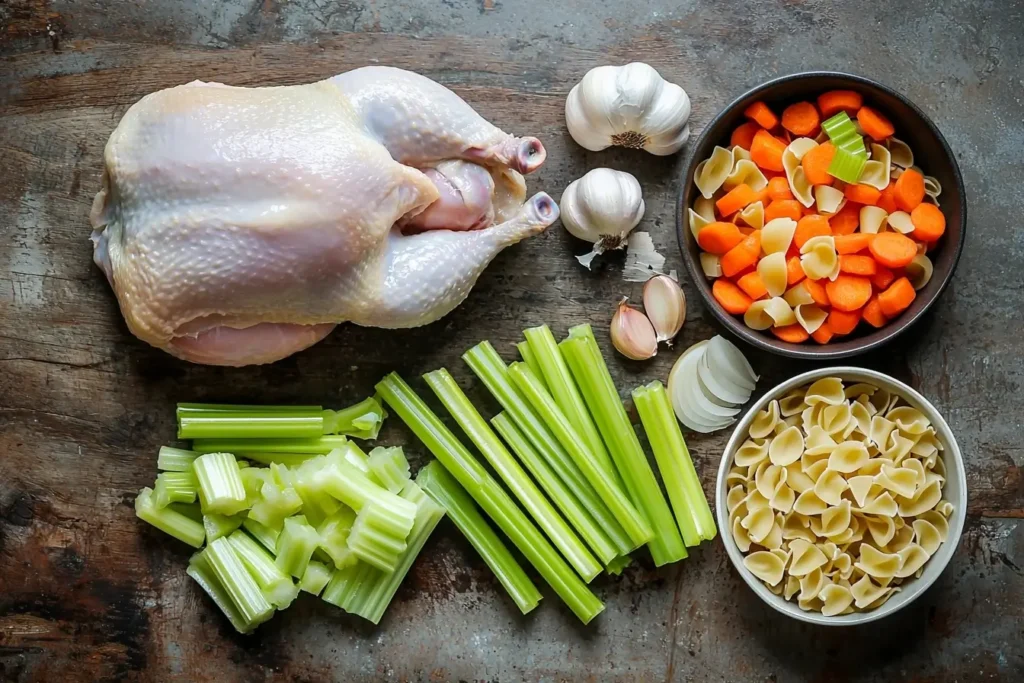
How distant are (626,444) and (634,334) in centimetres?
30

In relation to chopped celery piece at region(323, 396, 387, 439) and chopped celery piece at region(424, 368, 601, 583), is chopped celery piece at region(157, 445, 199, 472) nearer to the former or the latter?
chopped celery piece at region(323, 396, 387, 439)

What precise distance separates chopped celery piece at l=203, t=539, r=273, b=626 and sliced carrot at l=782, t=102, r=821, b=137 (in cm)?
186

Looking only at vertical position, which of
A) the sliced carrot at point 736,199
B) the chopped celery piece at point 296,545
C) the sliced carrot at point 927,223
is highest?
the sliced carrot at point 736,199

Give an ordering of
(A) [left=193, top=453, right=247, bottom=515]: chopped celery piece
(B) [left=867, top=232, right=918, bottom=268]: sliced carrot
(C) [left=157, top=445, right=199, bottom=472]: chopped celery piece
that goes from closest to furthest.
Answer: (B) [left=867, top=232, right=918, bottom=268]: sliced carrot
(A) [left=193, top=453, right=247, bottom=515]: chopped celery piece
(C) [left=157, top=445, right=199, bottom=472]: chopped celery piece

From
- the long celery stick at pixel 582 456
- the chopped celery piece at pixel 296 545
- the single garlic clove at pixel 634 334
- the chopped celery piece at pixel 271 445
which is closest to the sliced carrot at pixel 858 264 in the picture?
the single garlic clove at pixel 634 334

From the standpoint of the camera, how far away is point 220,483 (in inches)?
84.5

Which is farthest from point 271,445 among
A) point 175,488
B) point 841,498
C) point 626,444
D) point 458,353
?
point 841,498

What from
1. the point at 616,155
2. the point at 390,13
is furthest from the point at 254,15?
the point at 616,155

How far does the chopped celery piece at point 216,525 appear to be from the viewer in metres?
2.20

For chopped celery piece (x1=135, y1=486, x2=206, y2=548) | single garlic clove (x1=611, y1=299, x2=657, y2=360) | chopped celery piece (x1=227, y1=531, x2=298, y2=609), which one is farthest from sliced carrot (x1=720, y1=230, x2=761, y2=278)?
chopped celery piece (x1=135, y1=486, x2=206, y2=548)

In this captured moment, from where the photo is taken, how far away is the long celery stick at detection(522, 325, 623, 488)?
7.26 feet

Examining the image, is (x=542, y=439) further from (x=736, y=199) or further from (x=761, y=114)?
(x=761, y=114)

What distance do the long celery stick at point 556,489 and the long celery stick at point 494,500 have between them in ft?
0.31

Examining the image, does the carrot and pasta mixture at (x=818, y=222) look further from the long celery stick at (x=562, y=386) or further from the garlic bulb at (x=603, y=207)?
the long celery stick at (x=562, y=386)
